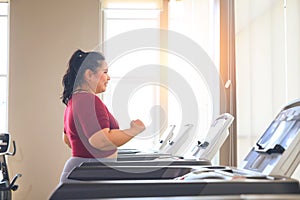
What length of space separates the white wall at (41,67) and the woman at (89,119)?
2982 millimetres

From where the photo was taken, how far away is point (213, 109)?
3.28 m

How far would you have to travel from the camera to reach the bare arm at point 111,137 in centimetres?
183

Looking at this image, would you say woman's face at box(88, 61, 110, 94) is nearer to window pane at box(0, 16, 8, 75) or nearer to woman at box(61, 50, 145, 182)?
→ woman at box(61, 50, 145, 182)

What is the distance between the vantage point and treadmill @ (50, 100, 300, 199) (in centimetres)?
104

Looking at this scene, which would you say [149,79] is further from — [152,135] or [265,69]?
[265,69]

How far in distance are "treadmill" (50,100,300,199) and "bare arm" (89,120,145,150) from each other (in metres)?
0.22

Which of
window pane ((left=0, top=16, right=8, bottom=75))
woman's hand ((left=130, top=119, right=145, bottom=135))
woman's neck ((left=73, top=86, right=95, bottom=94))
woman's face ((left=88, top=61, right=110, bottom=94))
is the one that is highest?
window pane ((left=0, top=16, right=8, bottom=75))

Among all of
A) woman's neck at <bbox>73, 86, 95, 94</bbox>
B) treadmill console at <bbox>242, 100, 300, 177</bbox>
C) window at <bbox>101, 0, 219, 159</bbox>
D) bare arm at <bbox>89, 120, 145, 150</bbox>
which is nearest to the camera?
treadmill console at <bbox>242, 100, 300, 177</bbox>

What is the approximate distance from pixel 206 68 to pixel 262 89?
4.15ft

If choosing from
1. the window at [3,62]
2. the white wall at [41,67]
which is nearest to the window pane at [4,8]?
the window at [3,62]

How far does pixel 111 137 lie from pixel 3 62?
3786mm

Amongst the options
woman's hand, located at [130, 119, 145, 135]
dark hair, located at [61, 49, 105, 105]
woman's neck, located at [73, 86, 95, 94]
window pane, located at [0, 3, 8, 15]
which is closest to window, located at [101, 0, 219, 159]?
window pane, located at [0, 3, 8, 15]

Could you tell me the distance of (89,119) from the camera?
1.86 meters

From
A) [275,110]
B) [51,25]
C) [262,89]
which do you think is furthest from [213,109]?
[51,25]
